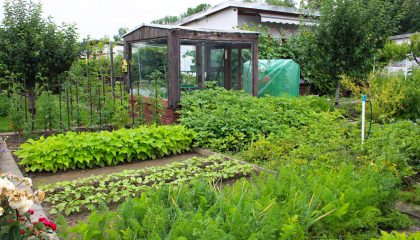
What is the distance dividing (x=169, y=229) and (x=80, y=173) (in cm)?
311

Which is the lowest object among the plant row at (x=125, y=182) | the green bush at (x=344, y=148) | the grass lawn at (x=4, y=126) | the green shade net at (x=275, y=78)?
the plant row at (x=125, y=182)

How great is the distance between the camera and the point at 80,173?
19.2 ft

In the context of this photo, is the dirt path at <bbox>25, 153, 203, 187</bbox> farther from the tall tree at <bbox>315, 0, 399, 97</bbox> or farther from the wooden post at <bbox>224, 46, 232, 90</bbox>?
the tall tree at <bbox>315, 0, 399, 97</bbox>

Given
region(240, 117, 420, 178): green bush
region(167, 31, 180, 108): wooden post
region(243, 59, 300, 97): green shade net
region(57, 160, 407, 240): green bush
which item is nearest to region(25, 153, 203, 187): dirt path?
region(240, 117, 420, 178): green bush

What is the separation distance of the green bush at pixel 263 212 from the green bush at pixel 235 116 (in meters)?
3.08

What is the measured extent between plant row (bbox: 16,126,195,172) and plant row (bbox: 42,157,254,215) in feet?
2.95

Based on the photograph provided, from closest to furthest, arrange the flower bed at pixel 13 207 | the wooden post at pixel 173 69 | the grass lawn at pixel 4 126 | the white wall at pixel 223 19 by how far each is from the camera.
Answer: the flower bed at pixel 13 207 < the wooden post at pixel 173 69 < the grass lawn at pixel 4 126 < the white wall at pixel 223 19

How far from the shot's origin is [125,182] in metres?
4.88

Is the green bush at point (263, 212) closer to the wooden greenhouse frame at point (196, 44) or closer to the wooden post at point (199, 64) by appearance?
the wooden greenhouse frame at point (196, 44)

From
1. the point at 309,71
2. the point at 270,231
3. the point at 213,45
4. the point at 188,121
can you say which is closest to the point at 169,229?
the point at 270,231

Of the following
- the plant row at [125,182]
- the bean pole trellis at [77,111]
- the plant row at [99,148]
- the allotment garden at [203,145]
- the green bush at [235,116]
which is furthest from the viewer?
the bean pole trellis at [77,111]

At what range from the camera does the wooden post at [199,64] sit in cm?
973

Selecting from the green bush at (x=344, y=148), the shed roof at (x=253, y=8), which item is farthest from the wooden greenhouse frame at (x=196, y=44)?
the shed roof at (x=253, y=8)

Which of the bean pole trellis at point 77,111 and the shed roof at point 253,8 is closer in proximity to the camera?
the bean pole trellis at point 77,111
